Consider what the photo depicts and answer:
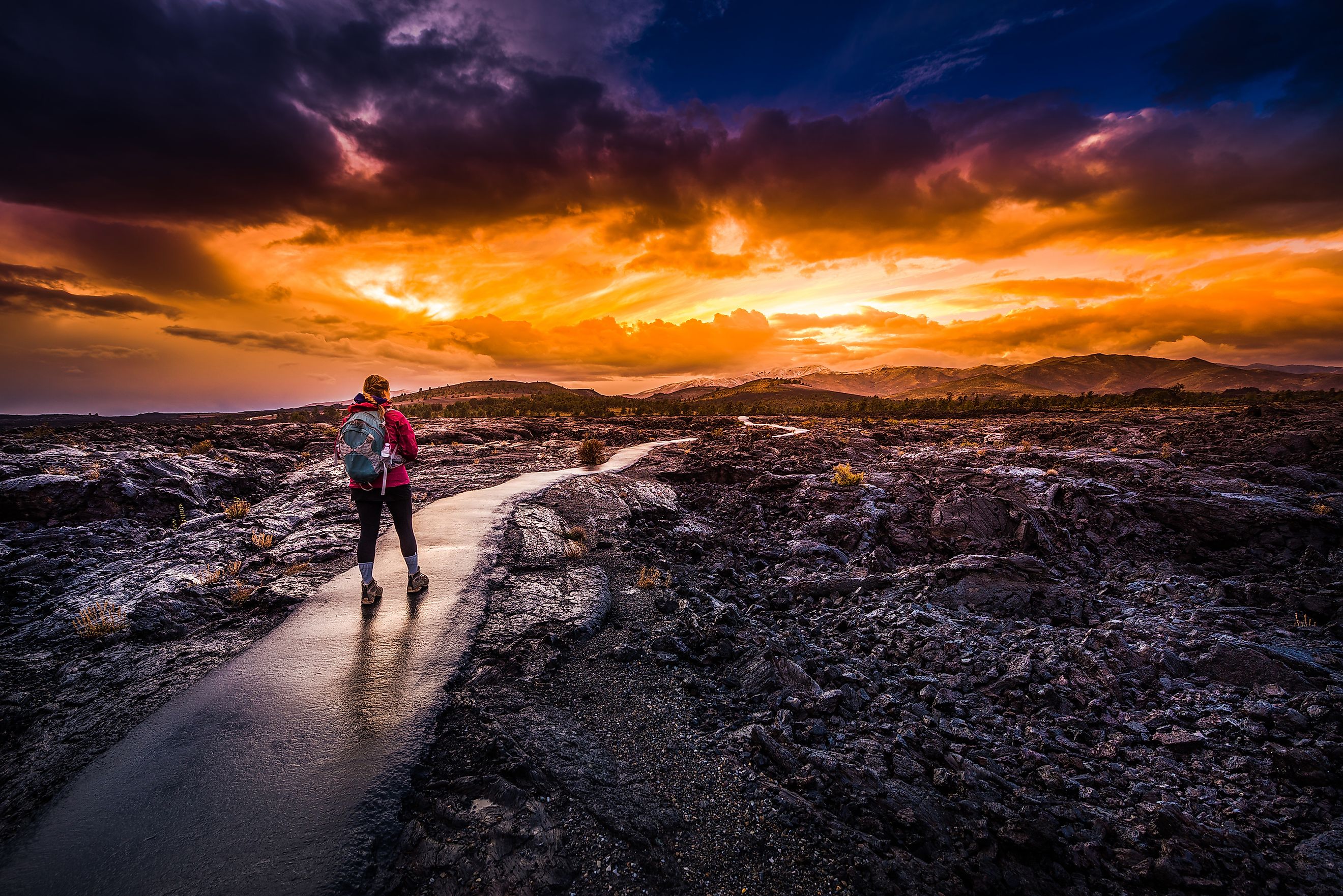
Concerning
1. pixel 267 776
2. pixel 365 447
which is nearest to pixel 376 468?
pixel 365 447

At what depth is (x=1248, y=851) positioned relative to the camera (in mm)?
4180

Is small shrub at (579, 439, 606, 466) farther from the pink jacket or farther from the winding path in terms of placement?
the winding path

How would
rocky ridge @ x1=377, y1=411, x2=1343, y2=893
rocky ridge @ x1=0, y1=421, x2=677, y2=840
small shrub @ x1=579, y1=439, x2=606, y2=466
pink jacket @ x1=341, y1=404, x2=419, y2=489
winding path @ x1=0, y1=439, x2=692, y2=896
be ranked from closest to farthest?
winding path @ x1=0, y1=439, x2=692, y2=896, rocky ridge @ x1=377, y1=411, x2=1343, y2=893, rocky ridge @ x1=0, y1=421, x2=677, y2=840, pink jacket @ x1=341, y1=404, x2=419, y2=489, small shrub @ x1=579, y1=439, x2=606, y2=466

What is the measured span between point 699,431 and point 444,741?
43.2 m

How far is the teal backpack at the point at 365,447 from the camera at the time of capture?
22.0 ft

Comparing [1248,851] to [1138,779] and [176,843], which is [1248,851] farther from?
[176,843]

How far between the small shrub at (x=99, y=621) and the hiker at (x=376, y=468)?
2.71 metres

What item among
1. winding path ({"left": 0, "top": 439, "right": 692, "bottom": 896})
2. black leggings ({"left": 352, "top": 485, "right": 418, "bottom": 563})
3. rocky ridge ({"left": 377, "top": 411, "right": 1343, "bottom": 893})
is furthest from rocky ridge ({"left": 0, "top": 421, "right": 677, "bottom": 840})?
rocky ridge ({"left": 377, "top": 411, "right": 1343, "bottom": 893})

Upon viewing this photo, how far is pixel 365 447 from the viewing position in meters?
6.75

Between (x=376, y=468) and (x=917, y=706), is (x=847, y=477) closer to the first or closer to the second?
(x=917, y=706)

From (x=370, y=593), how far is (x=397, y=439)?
2345 mm

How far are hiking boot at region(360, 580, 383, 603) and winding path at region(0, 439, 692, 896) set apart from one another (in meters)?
0.38

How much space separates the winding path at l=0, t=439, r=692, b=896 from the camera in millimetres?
3201

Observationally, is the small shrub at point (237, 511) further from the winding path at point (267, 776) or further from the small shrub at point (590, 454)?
the small shrub at point (590, 454)
